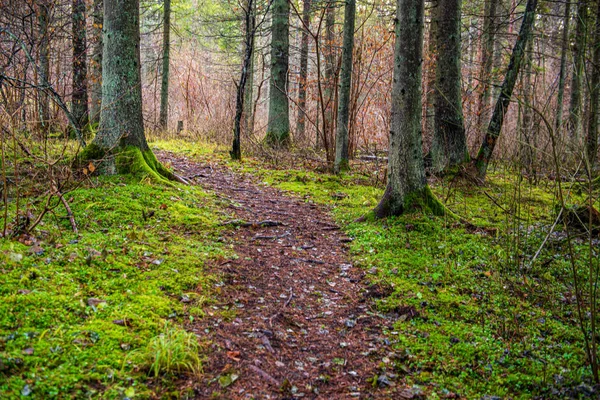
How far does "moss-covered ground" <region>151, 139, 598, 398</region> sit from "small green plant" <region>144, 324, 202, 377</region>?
1416 mm

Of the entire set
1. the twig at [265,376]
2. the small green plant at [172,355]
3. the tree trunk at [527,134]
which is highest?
the tree trunk at [527,134]

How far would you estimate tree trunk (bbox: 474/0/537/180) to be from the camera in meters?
7.98

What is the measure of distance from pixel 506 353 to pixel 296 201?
501 centimetres

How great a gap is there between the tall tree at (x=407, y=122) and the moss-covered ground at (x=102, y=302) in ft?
8.66

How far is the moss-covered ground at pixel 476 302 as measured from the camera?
10.5 ft

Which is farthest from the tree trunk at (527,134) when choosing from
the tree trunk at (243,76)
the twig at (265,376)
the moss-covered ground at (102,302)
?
the tree trunk at (243,76)

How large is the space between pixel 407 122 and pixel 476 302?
8.98 feet

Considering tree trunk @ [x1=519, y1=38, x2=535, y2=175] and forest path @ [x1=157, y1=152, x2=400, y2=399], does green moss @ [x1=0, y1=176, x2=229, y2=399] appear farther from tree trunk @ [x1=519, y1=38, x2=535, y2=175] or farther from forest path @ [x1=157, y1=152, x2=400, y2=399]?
tree trunk @ [x1=519, y1=38, x2=535, y2=175]

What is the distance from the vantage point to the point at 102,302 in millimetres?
3408

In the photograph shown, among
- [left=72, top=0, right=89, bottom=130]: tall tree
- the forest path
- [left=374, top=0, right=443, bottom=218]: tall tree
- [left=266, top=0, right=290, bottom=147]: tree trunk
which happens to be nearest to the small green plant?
the forest path

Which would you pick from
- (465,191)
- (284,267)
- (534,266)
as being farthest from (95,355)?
(465,191)

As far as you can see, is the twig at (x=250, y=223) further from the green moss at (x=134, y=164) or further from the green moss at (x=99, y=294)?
the green moss at (x=134, y=164)

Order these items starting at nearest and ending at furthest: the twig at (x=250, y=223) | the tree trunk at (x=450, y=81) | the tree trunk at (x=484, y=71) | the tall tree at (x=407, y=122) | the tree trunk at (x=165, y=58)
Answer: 1. the tall tree at (x=407, y=122)
2. the twig at (x=250, y=223)
3. the tree trunk at (x=450, y=81)
4. the tree trunk at (x=484, y=71)
5. the tree trunk at (x=165, y=58)

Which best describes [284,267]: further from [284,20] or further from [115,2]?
[284,20]
